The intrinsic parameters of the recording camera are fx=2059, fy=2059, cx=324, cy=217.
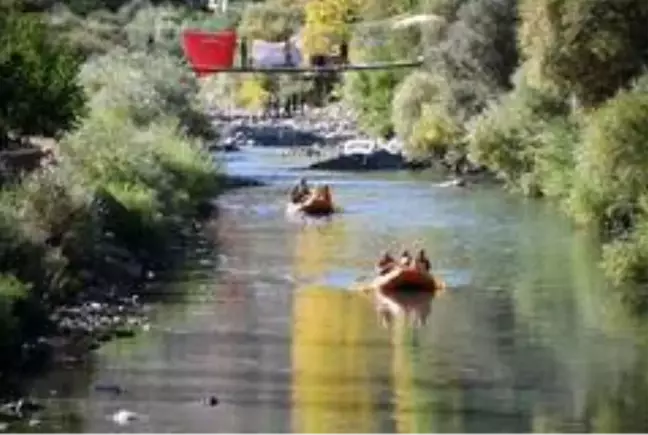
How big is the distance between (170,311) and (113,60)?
42491 millimetres

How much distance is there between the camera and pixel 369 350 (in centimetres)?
3575

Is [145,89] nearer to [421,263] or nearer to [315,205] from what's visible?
[315,205]

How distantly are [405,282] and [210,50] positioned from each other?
163 feet

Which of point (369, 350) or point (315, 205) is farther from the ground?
point (369, 350)

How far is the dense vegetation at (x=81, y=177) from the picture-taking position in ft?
120

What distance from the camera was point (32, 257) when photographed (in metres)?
36.6

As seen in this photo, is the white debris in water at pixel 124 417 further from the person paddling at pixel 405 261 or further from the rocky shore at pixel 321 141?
the rocky shore at pixel 321 141

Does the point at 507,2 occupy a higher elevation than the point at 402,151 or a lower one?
higher

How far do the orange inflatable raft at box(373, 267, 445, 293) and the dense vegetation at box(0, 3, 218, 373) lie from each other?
545 cm

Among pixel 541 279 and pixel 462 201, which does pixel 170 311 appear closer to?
pixel 541 279

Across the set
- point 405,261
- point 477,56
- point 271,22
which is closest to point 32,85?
point 405,261

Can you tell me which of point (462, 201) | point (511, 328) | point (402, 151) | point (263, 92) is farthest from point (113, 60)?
point (511, 328)

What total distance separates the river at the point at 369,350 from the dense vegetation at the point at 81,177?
1.49m

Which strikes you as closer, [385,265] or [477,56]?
[385,265]
